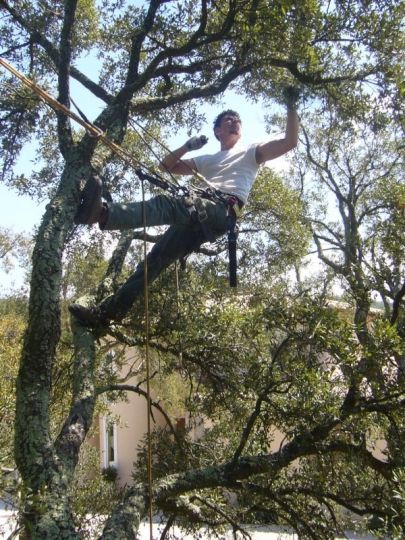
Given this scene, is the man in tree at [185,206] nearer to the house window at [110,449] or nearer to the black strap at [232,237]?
the black strap at [232,237]

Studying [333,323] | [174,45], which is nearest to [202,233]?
[333,323]

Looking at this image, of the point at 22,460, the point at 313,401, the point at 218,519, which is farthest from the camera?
the point at 218,519

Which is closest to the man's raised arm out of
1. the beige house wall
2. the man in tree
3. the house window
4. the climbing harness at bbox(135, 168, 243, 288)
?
the man in tree

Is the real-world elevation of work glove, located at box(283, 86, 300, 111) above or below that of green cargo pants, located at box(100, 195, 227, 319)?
above

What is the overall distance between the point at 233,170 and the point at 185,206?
86 cm

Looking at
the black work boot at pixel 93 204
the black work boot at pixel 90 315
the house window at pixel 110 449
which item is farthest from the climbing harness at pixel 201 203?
the house window at pixel 110 449

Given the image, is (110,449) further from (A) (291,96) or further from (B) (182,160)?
(A) (291,96)

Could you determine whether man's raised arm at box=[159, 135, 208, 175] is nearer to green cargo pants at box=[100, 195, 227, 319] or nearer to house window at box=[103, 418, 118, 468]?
green cargo pants at box=[100, 195, 227, 319]

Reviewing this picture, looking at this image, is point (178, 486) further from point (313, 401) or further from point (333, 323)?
point (333, 323)

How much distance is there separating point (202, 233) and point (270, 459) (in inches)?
65.6

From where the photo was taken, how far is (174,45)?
5.22 m

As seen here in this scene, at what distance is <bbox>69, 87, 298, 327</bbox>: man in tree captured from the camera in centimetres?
357

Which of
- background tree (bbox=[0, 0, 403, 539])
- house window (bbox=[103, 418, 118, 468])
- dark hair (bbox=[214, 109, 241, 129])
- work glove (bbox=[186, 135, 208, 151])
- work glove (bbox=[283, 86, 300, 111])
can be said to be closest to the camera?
background tree (bbox=[0, 0, 403, 539])

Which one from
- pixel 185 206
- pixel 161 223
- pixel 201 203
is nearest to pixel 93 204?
pixel 161 223
